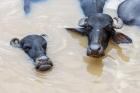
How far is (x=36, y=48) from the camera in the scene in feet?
19.5

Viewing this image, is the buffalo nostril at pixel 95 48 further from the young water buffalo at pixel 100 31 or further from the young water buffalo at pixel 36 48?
the young water buffalo at pixel 36 48

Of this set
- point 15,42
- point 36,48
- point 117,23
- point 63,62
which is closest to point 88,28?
point 117,23

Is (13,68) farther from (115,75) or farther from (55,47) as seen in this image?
(115,75)

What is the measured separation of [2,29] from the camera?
266 inches

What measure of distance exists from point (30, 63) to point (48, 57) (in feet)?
0.84

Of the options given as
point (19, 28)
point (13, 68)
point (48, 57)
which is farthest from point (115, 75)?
point (19, 28)

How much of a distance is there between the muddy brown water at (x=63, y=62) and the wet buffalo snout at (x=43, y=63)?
8 cm

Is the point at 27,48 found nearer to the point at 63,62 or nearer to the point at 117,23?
the point at 63,62

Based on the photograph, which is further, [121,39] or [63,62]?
[121,39]

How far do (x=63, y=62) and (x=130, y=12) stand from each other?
5.90 feet

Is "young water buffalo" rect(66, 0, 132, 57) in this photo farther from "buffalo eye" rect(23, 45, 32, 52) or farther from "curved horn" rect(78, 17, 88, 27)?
"buffalo eye" rect(23, 45, 32, 52)

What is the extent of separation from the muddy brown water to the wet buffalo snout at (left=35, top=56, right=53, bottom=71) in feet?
0.28

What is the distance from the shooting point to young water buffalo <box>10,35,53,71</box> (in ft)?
18.6

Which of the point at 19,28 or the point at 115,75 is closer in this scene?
the point at 115,75
